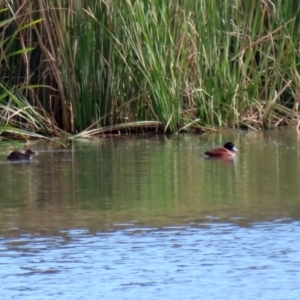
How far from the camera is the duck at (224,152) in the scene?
928 centimetres

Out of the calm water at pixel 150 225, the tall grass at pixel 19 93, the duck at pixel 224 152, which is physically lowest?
the calm water at pixel 150 225

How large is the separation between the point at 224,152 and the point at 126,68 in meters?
2.20

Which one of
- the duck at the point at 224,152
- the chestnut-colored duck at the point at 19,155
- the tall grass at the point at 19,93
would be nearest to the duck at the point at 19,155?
the chestnut-colored duck at the point at 19,155

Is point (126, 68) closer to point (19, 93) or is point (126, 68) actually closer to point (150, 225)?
point (19, 93)

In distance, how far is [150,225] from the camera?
606cm

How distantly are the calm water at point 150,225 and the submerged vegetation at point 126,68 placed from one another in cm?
143

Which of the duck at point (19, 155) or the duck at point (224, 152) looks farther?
the duck at point (224, 152)

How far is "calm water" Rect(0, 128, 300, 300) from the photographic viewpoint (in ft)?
15.7

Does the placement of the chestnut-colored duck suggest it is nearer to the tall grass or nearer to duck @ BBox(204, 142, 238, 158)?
the tall grass

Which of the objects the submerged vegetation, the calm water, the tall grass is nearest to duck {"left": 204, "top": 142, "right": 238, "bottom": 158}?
the calm water

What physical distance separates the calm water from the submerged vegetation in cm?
143

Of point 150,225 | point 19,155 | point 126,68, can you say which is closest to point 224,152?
point 19,155

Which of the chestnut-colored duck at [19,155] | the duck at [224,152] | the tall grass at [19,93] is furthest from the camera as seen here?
the tall grass at [19,93]

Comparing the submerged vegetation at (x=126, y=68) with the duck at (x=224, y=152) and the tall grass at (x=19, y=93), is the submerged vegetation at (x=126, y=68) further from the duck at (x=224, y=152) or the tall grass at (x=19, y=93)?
the duck at (x=224, y=152)
